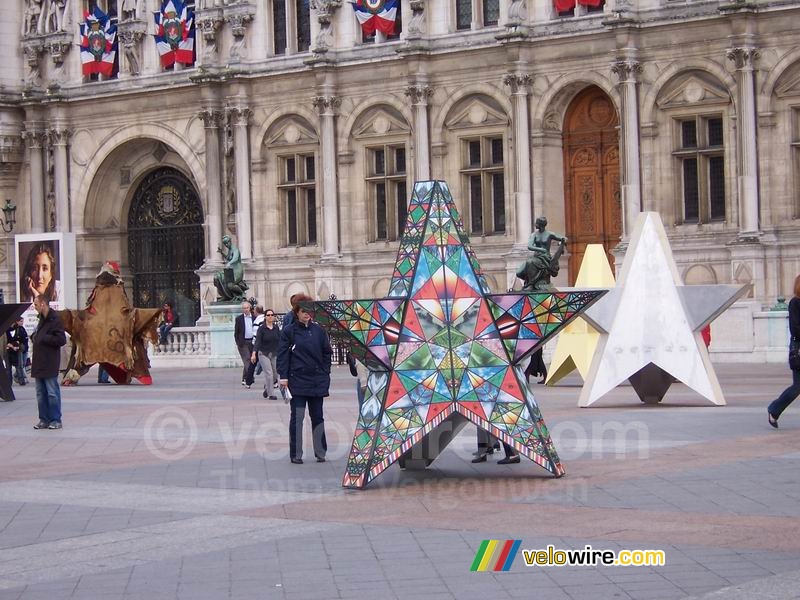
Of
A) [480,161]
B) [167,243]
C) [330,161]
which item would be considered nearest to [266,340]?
[480,161]

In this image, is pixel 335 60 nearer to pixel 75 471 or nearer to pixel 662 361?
pixel 662 361

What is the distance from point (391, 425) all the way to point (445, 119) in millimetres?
29834

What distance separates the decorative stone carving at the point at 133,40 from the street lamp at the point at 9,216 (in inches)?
219

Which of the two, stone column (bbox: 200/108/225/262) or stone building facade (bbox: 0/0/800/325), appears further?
stone column (bbox: 200/108/225/262)

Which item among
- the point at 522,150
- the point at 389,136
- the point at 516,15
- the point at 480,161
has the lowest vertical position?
the point at 480,161

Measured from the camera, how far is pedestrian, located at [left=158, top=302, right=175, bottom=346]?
1695 inches

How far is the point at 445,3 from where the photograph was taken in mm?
43125

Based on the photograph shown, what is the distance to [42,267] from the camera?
46219 mm

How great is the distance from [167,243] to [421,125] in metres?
11.1

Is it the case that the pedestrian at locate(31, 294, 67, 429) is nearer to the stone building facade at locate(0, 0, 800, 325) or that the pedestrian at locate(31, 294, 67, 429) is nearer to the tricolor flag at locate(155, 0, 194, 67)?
the stone building facade at locate(0, 0, 800, 325)

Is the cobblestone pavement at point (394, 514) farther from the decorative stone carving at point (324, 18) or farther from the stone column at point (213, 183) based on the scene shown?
the stone column at point (213, 183)

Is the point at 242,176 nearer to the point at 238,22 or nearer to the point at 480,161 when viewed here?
the point at 238,22

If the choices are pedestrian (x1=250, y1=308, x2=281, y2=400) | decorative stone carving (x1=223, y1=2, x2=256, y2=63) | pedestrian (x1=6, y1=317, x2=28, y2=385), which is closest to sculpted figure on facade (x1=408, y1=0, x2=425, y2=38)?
decorative stone carving (x1=223, y1=2, x2=256, y2=63)

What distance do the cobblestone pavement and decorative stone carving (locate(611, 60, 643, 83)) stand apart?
1994 centimetres
